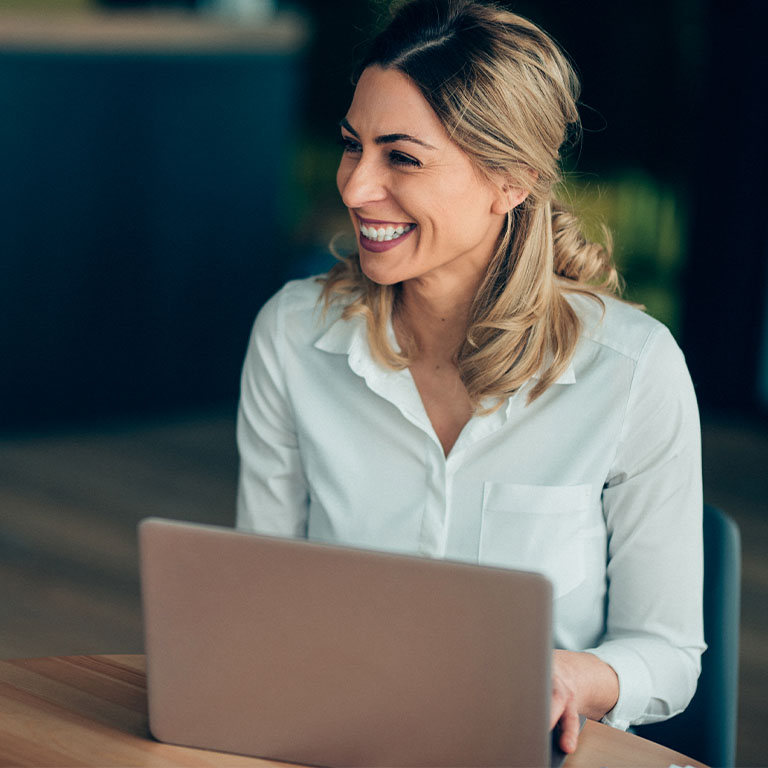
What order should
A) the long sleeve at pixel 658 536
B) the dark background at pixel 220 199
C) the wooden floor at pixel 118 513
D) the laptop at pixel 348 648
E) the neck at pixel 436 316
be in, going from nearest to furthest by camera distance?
the laptop at pixel 348 648 < the long sleeve at pixel 658 536 < the neck at pixel 436 316 < the wooden floor at pixel 118 513 < the dark background at pixel 220 199

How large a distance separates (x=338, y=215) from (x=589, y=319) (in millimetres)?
4504

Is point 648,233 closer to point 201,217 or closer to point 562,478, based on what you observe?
point 201,217

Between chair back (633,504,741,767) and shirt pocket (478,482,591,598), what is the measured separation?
16 cm

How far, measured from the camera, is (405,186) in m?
1.42

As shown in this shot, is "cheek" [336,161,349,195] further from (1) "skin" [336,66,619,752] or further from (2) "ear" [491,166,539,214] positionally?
(2) "ear" [491,166,539,214]

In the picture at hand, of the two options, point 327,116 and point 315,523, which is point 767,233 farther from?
point 315,523

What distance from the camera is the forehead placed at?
1.41m

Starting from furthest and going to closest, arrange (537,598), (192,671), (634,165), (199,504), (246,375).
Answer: (634,165)
(199,504)
(246,375)
(192,671)
(537,598)

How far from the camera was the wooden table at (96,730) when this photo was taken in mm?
1054

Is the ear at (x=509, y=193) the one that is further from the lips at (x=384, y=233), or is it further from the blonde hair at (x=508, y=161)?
the lips at (x=384, y=233)

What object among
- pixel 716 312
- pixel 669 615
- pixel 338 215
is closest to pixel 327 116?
pixel 338 215

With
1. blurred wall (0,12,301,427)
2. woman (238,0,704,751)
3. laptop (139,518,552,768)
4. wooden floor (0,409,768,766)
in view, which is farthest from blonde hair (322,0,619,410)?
blurred wall (0,12,301,427)

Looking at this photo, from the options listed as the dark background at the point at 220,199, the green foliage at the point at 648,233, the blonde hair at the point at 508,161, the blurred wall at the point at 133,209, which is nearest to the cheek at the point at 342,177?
the blonde hair at the point at 508,161

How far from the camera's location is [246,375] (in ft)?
5.35
